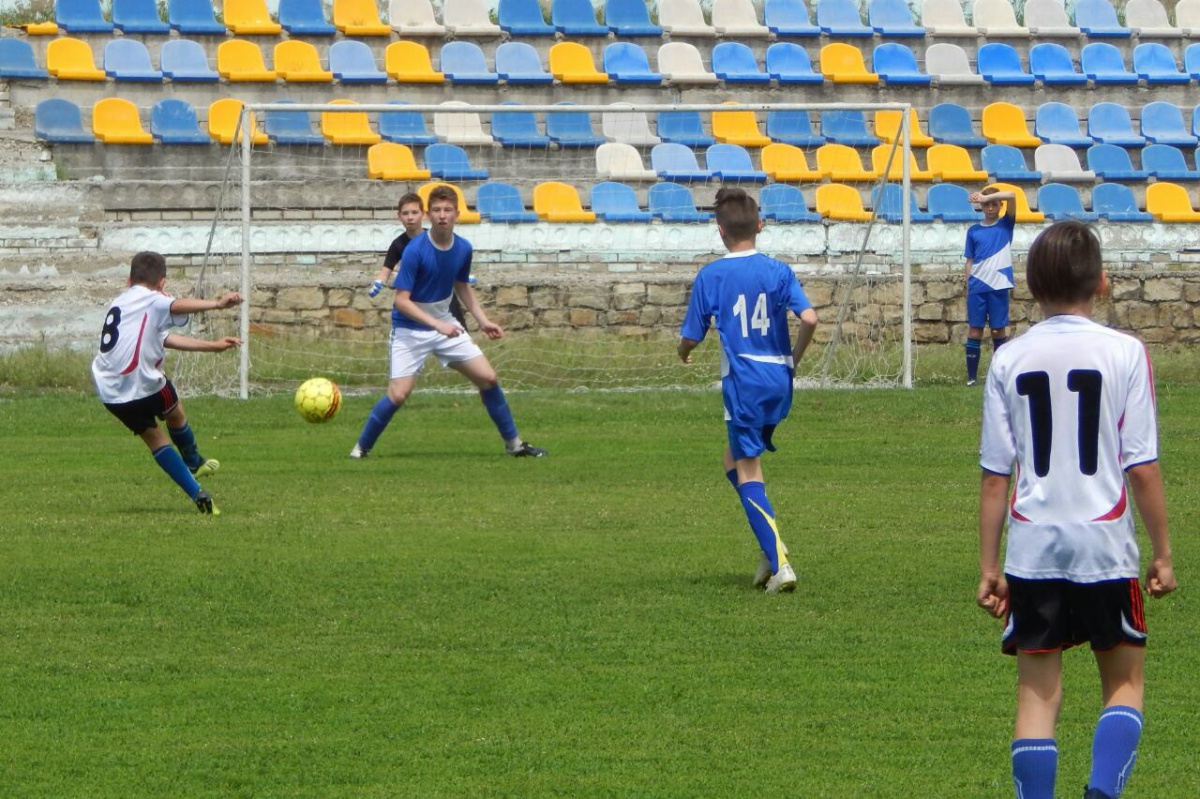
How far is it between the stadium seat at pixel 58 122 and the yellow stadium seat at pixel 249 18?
2995 millimetres

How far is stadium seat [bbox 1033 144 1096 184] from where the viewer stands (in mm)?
22078

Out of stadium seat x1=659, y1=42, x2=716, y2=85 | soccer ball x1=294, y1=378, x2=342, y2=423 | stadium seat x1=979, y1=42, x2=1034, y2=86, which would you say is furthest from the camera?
stadium seat x1=979, y1=42, x2=1034, y2=86

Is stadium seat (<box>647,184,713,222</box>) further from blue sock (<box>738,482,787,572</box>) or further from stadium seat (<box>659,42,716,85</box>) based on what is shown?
blue sock (<box>738,482,787,572</box>)

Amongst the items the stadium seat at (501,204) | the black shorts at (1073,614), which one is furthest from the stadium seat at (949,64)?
the black shorts at (1073,614)

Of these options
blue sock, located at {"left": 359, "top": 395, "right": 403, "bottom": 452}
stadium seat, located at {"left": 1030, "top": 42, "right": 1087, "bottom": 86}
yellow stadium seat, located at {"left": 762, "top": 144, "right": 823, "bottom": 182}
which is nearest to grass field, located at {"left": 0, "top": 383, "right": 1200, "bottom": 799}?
blue sock, located at {"left": 359, "top": 395, "right": 403, "bottom": 452}

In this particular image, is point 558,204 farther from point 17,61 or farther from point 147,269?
point 147,269

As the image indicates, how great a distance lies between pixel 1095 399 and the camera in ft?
12.6

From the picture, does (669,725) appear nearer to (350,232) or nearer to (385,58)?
(350,232)

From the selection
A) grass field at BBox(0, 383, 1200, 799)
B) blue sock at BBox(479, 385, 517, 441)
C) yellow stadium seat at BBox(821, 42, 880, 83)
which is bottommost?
grass field at BBox(0, 383, 1200, 799)

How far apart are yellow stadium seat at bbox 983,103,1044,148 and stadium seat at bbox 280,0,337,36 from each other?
8.69 metres

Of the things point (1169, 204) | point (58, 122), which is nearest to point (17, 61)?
point (58, 122)

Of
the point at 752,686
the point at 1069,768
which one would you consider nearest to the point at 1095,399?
the point at 1069,768

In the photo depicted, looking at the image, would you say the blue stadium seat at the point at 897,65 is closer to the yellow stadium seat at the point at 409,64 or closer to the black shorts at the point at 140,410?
the yellow stadium seat at the point at 409,64

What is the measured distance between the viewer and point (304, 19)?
2277 cm
